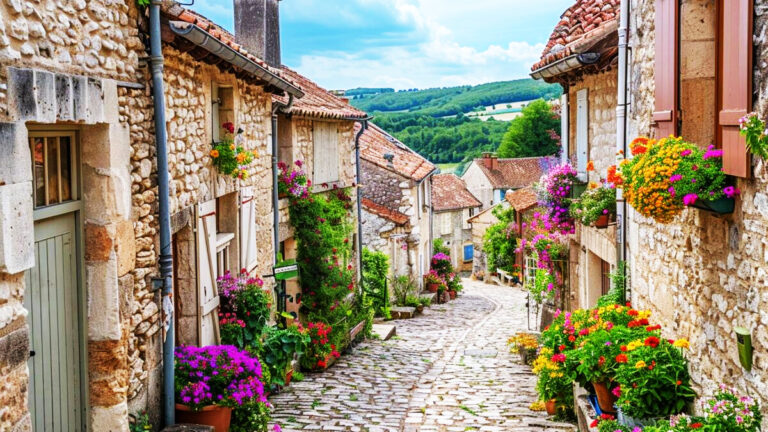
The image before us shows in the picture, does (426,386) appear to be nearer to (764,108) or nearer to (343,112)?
(343,112)

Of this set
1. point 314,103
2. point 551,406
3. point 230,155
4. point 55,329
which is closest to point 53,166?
point 55,329

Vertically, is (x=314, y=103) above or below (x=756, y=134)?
above

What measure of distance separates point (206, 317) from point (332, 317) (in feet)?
17.1

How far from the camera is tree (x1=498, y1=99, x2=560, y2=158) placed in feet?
177

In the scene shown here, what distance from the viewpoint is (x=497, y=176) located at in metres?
49.3

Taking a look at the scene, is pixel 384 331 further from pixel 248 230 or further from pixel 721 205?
pixel 721 205

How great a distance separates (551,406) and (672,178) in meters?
4.44

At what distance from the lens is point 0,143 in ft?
12.4

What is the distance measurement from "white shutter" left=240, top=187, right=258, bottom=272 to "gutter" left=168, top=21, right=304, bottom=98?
1351mm

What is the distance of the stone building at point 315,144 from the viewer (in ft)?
40.2

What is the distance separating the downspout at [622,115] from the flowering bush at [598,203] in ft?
1.11

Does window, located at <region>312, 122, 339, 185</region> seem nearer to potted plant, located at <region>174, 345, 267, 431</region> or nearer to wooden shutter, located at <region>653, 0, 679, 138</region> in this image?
potted plant, located at <region>174, 345, 267, 431</region>

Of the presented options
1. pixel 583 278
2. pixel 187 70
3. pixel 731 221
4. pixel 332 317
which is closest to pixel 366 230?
pixel 332 317

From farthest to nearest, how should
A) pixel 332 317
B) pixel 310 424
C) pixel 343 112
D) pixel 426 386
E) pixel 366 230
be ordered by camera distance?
pixel 366 230, pixel 343 112, pixel 332 317, pixel 426 386, pixel 310 424
